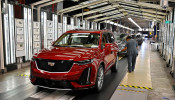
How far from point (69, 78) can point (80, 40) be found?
5.82 ft

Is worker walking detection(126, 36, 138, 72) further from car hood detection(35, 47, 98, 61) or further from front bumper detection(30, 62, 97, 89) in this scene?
front bumper detection(30, 62, 97, 89)

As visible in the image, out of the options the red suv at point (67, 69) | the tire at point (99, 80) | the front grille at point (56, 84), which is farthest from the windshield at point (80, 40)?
the front grille at point (56, 84)

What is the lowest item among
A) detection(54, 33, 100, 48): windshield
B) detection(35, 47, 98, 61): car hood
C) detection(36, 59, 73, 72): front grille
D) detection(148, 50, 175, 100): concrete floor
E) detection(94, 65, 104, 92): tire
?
detection(148, 50, 175, 100): concrete floor

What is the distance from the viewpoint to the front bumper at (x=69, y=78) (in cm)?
405

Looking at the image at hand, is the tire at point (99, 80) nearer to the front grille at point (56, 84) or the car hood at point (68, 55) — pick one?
the car hood at point (68, 55)

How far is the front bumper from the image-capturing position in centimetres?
405

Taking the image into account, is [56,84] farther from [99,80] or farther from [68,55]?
[99,80]

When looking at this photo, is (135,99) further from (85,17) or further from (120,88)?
(85,17)

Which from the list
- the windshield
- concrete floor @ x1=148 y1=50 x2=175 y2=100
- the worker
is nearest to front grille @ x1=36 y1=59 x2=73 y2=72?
the windshield

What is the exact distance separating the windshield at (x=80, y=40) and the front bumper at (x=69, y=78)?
3.72 ft

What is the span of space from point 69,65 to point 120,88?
2.06 metres

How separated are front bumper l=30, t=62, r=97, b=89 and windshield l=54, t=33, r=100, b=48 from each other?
1.13 metres

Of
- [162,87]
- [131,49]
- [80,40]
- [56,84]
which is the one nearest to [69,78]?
[56,84]

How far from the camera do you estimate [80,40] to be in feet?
18.1
